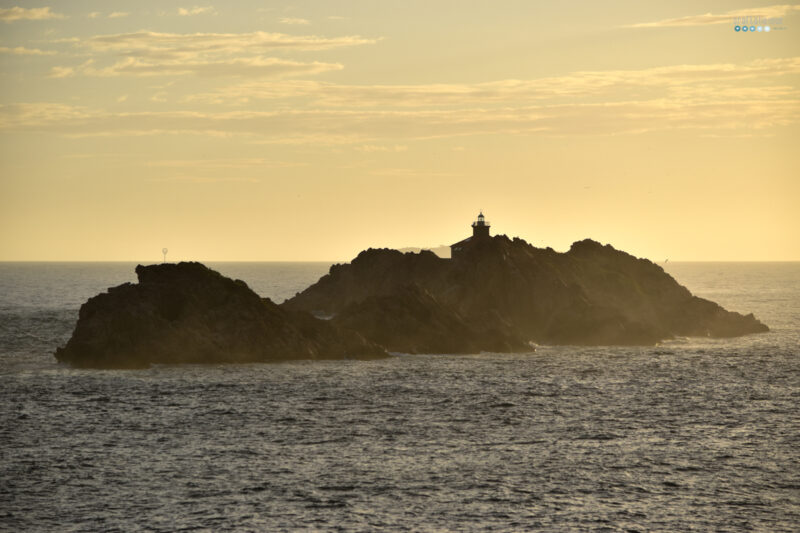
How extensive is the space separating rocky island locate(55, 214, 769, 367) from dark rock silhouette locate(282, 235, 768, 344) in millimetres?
171

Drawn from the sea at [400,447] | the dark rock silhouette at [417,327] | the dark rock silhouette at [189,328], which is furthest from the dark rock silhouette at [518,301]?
the sea at [400,447]

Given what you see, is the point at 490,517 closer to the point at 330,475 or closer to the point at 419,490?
the point at 419,490

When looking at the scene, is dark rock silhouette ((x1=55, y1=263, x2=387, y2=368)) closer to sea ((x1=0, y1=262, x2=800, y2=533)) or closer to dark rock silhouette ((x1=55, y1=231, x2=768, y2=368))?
dark rock silhouette ((x1=55, y1=231, x2=768, y2=368))

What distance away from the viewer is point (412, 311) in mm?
110438

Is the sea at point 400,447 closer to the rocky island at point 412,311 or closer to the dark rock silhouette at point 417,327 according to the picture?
the rocky island at point 412,311

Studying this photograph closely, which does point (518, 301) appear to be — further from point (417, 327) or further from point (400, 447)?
point (400, 447)

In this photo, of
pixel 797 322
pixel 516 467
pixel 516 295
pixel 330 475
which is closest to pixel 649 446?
pixel 516 467

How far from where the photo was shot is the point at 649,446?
60375 millimetres

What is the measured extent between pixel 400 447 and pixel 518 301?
6773cm

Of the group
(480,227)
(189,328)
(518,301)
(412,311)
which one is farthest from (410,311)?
(480,227)

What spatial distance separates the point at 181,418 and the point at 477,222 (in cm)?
8735

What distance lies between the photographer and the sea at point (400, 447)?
45.0 meters

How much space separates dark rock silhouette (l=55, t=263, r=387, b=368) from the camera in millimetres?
92750

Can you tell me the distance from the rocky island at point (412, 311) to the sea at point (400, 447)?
4.52m
